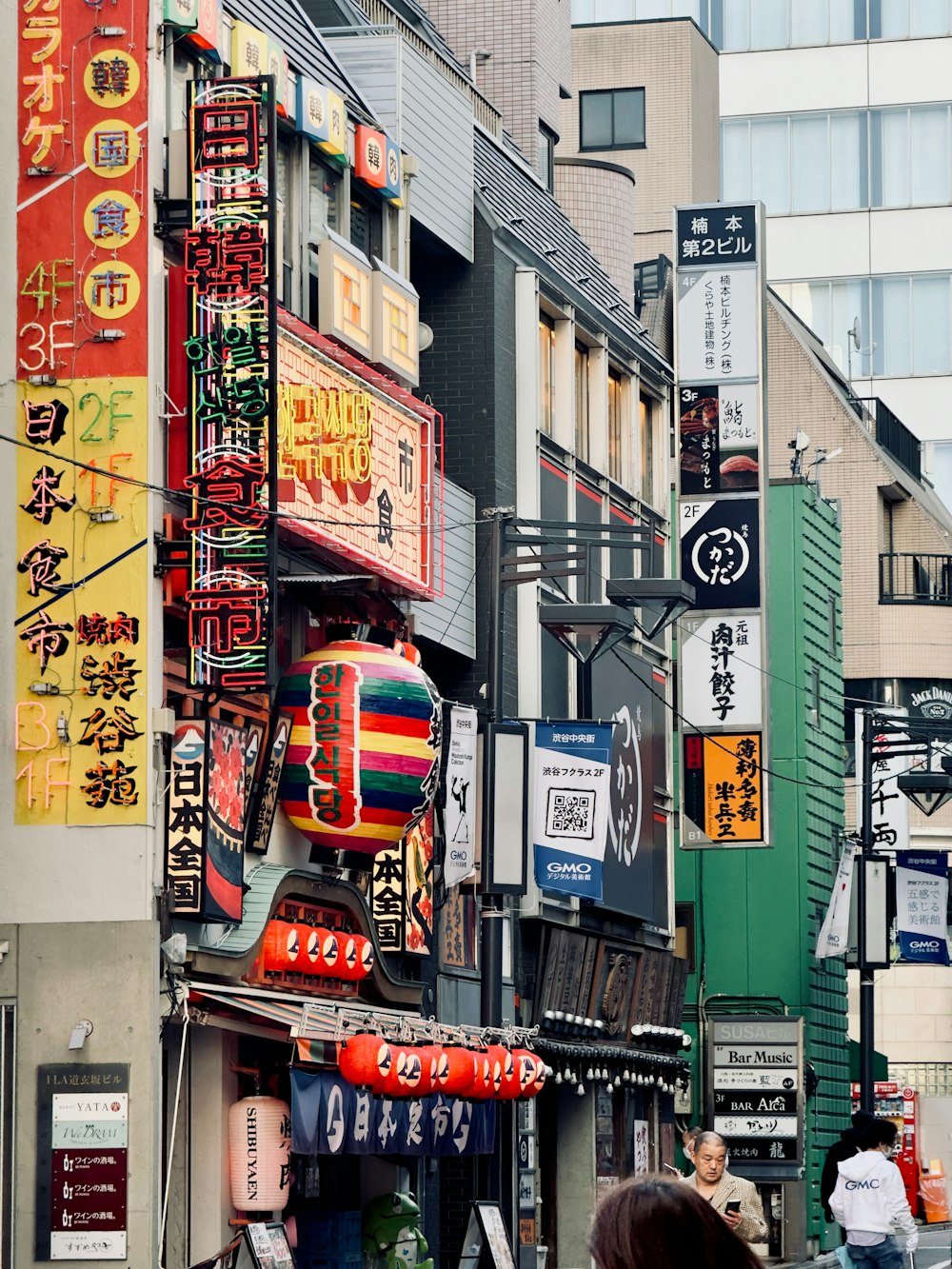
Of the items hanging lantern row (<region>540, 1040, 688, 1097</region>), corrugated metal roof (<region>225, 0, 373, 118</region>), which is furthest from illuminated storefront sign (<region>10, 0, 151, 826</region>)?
hanging lantern row (<region>540, 1040, 688, 1097</region>)

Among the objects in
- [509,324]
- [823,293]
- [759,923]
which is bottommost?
[759,923]

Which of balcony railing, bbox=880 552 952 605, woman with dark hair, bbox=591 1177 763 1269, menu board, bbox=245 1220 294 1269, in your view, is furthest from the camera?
balcony railing, bbox=880 552 952 605

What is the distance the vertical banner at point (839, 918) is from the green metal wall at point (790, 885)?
1.05 meters

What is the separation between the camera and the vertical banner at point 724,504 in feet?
105

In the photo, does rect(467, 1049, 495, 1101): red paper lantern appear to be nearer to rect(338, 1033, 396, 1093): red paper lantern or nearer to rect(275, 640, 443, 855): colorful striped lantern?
rect(338, 1033, 396, 1093): red paper lantern

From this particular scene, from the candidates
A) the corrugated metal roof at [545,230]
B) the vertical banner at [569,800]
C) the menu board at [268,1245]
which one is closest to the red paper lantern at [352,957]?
the menu board at [268,1245]

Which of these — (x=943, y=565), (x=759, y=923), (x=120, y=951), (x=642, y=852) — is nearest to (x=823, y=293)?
(x=943, y=565)

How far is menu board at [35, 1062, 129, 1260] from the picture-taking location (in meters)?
18.4

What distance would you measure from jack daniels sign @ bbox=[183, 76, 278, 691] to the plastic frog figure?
673 cm

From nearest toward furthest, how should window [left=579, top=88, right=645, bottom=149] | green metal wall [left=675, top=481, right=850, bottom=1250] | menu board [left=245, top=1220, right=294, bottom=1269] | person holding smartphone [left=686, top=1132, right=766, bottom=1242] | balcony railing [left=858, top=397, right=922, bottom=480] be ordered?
person holding smartphone [left=686, top=1132, right=766, bottom=1242] < menu board [left=245, top=1220, right=294, bottom=1269] < green metal wall [left=675, top=481, right=850, bottom=1250] < balcony railing [left=858, top=397, right=922, bottom=480] < window [left=579, top=88, right=645, bottom=149]

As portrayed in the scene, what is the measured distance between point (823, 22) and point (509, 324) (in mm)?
47083

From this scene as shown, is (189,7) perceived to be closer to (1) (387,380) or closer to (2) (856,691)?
(1) (387,380)

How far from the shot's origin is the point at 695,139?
61188 millimetres

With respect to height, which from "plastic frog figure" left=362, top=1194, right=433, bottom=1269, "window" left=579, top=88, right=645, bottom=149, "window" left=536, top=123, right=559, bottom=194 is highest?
"window" left=579, top=88, right=645, bottom=149
